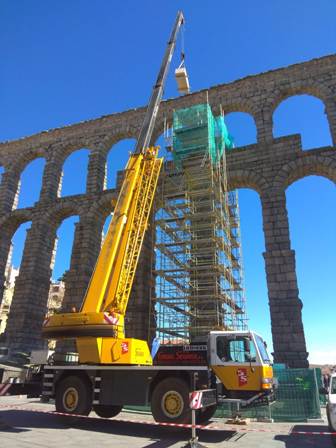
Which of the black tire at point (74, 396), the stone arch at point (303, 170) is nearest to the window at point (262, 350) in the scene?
the black tire at point (74, 396)

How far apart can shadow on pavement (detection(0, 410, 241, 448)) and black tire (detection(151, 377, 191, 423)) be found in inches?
13.9

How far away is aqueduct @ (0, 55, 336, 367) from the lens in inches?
695

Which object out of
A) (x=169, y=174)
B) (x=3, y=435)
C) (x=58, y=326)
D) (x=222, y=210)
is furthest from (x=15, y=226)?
(x=3, y=435)

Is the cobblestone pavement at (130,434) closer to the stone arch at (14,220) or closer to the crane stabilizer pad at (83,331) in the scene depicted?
the crane stabilizer pad at (83,331)

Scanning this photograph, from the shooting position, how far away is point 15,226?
1094 inches

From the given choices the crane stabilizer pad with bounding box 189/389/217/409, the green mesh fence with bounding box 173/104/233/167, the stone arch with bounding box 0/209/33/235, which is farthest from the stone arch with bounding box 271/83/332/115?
the stone arch with bounding box 0/209/33/235

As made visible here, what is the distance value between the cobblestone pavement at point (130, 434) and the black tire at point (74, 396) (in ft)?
1.21

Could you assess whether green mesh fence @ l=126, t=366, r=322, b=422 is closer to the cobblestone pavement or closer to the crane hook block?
the cobblestone pavement

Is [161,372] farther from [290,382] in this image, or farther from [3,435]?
[290,382]

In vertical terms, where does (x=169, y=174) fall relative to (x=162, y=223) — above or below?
above

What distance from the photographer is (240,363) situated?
928 cm

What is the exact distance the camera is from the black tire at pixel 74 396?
980 cm

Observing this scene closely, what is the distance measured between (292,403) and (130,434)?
5904 millimetres

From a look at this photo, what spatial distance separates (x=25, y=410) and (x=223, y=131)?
17229mm
